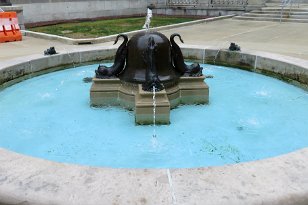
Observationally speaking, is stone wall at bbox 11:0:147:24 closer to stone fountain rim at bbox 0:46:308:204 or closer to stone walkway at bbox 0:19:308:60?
stone walkway at bbox 0:19:308:60

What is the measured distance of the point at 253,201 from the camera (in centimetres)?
264

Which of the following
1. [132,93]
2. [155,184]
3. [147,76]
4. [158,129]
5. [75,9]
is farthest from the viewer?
[75,9]

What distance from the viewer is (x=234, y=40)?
13023 mm

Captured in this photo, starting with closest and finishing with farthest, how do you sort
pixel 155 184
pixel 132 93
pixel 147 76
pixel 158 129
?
pixel 155 184
pixel 158 129
pixel 147 76
pixel 132 93

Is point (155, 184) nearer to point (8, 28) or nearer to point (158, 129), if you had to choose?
point (158, 129)

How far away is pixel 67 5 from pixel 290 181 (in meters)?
20.9

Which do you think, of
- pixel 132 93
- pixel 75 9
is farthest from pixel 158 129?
pixel 75 9

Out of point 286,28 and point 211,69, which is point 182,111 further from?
point 286,28

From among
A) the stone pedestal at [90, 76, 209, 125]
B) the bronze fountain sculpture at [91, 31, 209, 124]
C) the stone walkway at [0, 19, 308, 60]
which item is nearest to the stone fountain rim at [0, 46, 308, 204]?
the bronze fountain sculpture at [91, 31, 209, 124]

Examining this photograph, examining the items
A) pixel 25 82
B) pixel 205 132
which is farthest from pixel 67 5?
pixel 205 132

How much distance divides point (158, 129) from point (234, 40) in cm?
829

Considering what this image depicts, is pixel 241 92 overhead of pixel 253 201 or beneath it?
beneath

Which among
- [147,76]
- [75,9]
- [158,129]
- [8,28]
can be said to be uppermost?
[75,9]

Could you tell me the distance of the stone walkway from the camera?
35.5ft
